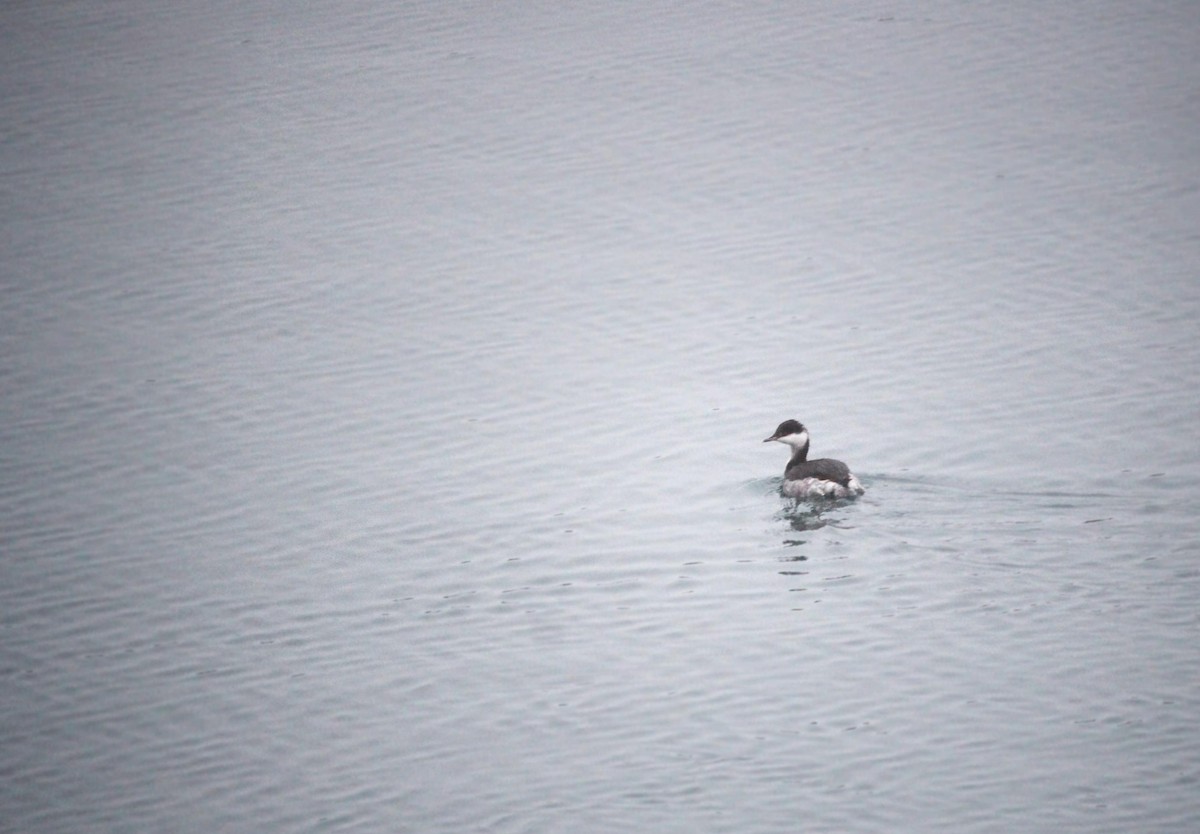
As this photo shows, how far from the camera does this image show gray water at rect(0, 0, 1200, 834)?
13.0m

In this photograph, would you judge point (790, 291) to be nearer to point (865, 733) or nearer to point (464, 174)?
point (464, 174)

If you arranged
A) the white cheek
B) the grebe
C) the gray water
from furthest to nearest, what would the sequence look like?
the white cheek < the grebe < the gray water

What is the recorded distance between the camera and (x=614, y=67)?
1249 inches

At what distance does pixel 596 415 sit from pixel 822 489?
13.9 ft

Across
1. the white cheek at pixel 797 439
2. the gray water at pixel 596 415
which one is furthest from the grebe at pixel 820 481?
the white cheek at pixel 797 439

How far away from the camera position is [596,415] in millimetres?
20766

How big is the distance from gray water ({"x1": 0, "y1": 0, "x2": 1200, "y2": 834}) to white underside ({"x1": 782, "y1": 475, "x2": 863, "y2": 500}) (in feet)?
0.51

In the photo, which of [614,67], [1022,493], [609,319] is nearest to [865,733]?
[1022,493]

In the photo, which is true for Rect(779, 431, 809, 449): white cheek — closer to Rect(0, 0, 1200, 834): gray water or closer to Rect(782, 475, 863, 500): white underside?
Rect(0, 0, 1200, 834): gray water

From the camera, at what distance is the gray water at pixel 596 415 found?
13.0 m

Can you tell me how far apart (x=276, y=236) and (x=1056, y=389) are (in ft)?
39.6

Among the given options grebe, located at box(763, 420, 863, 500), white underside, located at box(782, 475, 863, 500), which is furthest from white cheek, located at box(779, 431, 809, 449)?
white underside, located at box(782, 475, 863, 500)

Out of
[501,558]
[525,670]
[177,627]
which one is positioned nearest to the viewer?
[525,670]

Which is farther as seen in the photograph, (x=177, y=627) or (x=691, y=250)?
(x=691, y=250)
